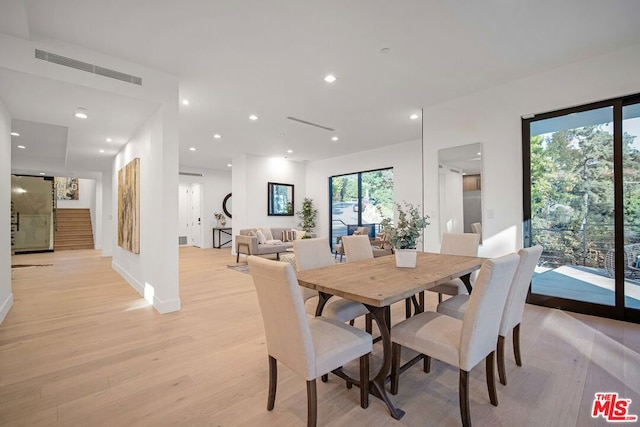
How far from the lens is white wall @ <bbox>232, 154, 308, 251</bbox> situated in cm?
797

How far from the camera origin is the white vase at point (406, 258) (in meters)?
2.30

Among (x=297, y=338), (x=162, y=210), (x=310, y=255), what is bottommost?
(x=297, y=338)

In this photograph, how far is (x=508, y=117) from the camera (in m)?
3.73

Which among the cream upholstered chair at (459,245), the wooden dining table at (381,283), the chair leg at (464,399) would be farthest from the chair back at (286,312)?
the cream upholstered chair at (459,245)

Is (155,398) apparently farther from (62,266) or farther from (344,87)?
(62,266)

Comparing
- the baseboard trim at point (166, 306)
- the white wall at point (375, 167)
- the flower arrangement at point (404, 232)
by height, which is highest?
the white wall at point (375, 167)

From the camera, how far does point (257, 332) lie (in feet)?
9.30

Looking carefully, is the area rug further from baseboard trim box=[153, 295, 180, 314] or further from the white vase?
the white vase

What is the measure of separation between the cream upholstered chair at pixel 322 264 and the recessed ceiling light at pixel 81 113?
3.30 metres

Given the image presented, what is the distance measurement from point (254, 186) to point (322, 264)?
5917 millimetres

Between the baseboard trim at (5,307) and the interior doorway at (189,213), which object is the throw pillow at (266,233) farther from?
the baseboard trim at (5,307)

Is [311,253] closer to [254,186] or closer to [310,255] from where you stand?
[310,255]

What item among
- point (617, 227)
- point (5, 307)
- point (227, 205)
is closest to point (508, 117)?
point (617, 227)

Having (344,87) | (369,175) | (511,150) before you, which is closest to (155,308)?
(344,87)
